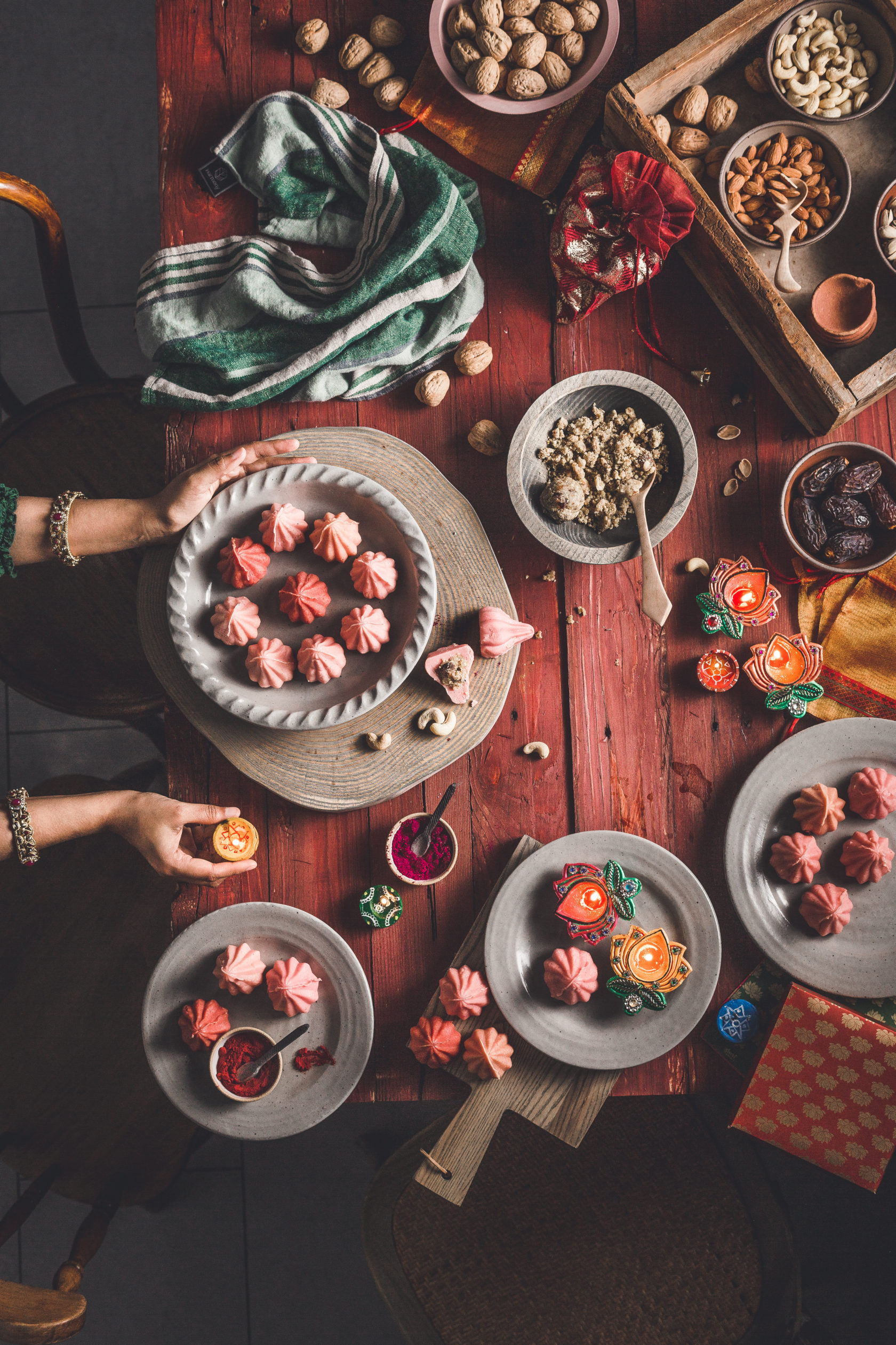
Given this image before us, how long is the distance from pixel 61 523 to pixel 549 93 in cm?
146

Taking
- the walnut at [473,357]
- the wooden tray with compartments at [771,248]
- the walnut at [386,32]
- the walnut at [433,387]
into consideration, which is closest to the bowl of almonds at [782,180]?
the wooden tray with compartments at [771,248]

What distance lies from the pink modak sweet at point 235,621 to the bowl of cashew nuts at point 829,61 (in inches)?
62.7

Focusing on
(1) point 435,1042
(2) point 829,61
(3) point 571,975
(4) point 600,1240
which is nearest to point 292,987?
(1) point 435,1042

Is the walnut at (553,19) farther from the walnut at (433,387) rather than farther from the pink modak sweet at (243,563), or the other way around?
the pink modak sweet at (243,563)

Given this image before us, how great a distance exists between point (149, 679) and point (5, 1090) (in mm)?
1116

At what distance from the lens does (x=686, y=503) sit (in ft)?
5.61

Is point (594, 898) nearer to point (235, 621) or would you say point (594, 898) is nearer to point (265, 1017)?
point (265, 1017)

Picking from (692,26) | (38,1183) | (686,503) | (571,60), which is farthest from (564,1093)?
(692,26)

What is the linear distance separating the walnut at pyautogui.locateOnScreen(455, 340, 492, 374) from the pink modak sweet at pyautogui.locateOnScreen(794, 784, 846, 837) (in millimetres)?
1195

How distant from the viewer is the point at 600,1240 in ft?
6.61

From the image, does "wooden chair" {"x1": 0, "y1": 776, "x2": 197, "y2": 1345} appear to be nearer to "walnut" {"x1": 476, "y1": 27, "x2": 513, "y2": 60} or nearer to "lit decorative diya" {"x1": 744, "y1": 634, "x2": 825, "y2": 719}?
"lit decorative diya" {"x1": 744, "y1": 634, "x2": 825, "y2": 719}

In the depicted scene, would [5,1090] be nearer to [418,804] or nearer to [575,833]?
[418,804]

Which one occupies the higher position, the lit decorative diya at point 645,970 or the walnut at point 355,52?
the walnut at point 355,52

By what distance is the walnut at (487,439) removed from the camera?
183 centimetres
